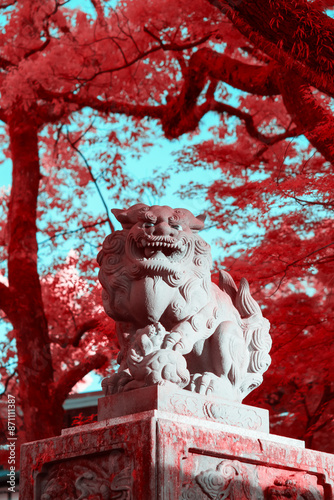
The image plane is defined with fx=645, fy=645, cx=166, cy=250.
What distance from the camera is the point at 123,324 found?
11.5 ft

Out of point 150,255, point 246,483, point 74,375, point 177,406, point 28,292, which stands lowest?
point 246,483

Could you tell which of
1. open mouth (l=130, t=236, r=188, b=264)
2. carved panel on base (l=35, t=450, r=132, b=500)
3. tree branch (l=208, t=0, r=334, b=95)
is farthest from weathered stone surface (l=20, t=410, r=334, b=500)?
tree branch (l=208, t=0, r=334, b=95)

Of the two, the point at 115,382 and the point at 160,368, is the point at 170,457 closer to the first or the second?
the point at 160,368

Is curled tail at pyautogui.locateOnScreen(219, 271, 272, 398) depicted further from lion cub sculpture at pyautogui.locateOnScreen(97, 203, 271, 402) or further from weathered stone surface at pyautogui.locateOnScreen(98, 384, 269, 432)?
weathered stone surface at pyautogui.locateOnScreen(98, 384, 269, 432)

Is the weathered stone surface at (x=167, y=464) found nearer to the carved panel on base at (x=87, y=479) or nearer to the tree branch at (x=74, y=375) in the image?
the carved panel on base at (x=87, y=479)

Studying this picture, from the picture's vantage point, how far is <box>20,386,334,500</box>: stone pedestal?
2875mm

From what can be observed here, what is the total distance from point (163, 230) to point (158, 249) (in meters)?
0.10

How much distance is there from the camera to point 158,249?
3.41m

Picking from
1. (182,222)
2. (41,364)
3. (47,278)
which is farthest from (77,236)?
(182,222)

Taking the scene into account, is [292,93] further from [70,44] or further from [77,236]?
[77,236]

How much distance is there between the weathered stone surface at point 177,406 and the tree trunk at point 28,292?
4717mm

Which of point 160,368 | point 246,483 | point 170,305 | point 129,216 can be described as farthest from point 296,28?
point 246,483

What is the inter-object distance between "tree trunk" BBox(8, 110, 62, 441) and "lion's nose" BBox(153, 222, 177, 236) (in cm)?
494

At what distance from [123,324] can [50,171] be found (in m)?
8.37
